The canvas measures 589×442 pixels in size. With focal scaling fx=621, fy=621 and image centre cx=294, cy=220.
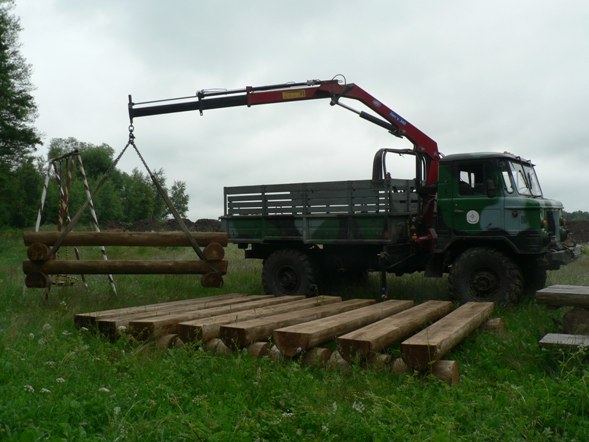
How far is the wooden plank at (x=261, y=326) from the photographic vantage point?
20.2ft

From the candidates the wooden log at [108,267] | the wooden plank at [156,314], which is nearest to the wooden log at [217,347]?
the wooden plank at [156,314]

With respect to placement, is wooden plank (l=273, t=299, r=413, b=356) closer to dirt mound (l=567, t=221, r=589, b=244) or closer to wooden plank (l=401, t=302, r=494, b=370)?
wooden plank (l=401, t=302, r=494, b=370)

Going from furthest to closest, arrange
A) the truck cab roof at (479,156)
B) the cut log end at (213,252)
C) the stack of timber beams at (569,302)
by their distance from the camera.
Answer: the truck cab roof at (479,156) → the cut log end at (213,252) → the stack of timber beams at (569,302)

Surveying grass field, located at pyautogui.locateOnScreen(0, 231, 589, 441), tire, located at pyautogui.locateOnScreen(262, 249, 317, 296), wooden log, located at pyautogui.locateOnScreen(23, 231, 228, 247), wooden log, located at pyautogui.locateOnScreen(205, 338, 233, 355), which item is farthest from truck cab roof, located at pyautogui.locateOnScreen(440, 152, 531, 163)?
wooden log, located at pyautogui.locateOnScreen(205, 338, 233, 355)

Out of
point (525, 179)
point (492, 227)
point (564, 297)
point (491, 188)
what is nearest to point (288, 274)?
point (492, 227)

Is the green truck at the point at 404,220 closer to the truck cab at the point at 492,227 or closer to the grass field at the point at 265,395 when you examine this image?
the truck cab at the point at 492,227

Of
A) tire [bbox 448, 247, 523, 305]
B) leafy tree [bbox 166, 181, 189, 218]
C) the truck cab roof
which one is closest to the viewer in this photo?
tire [bbox 448, 247, 523, 305]

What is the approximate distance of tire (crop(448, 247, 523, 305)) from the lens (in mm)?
9281

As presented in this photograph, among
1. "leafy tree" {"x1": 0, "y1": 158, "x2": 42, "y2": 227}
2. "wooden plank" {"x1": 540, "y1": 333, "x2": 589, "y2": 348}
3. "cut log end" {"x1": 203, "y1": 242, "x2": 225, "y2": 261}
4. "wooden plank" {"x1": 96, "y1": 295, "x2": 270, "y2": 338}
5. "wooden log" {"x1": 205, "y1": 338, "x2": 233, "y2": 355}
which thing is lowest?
"wooden log" {"x1": 205, "y1": 338, "x2": 233, "y2": 355}

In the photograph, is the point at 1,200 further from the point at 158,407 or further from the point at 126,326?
the point at 158,407

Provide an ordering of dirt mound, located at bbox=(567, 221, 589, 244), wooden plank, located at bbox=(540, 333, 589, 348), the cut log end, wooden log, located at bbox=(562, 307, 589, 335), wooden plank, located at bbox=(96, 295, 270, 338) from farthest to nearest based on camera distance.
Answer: dirt mound, located at bbox=(567, 221, 589, 244), the cut log end, wooden plank, located at bbox=(96, 295, 270, 338), wooden log, located at bbox=(562, 307, 589, 335), wooden plank, located at bbox=(540, 333, 589, 348)

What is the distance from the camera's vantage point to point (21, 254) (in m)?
24.3

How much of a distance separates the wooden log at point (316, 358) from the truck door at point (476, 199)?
4.55 m

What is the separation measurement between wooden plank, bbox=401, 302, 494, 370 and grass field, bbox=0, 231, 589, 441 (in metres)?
Result: 0.19
